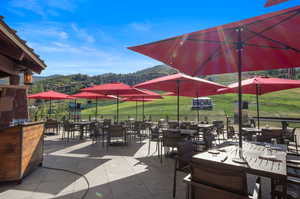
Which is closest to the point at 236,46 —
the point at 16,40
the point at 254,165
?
the point at 254,165

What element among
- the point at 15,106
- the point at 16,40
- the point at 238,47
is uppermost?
the point at 16,40

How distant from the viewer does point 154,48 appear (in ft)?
9.98

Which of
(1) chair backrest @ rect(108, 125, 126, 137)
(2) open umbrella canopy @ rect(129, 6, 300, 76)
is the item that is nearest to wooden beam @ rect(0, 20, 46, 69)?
(2) open umbrella canopy @ rect(129, 6, 300, 76)

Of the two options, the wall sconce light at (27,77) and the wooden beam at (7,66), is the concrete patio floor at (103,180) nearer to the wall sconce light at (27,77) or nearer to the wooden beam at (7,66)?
the wall sconce light at (27,77)

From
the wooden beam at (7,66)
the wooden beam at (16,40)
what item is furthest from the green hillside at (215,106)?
the wooden beam at (7,66)

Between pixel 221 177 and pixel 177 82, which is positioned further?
pixel 177 82

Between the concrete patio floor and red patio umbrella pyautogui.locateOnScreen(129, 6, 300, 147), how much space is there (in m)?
1.75

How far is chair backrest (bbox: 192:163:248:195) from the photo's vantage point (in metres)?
1.39

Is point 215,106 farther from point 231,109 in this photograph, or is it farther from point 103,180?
point 103,180

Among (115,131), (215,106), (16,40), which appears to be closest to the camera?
(16,40)

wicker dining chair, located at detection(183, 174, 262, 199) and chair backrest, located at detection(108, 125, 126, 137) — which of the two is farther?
chair backrest, located at detection(108, 125, 126, 137)

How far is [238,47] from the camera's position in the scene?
2.36 m

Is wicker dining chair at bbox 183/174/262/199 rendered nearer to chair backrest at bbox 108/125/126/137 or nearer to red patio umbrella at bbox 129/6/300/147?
red patio umbrella at bbox 129/6/300/147

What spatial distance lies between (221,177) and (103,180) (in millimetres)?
2448
